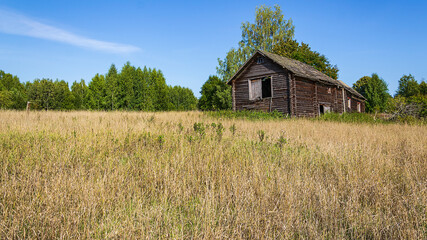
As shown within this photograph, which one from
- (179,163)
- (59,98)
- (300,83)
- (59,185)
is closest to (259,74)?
(300,83)

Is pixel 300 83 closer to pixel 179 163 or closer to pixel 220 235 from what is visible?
pixel 179 163

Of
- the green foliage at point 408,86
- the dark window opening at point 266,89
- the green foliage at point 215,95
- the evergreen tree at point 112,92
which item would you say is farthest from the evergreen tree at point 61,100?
the green foliage at point 408,86

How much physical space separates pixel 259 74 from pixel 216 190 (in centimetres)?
1720

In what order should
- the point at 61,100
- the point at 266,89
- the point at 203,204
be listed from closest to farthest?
the point at 203,204
the point at 266,89
the point at 61,100

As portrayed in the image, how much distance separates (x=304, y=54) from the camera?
34.1m

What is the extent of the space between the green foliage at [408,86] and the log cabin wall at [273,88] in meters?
54.8

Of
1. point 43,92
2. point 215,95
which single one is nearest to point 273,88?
point 215,95

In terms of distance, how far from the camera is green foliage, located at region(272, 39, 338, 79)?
33.2 m

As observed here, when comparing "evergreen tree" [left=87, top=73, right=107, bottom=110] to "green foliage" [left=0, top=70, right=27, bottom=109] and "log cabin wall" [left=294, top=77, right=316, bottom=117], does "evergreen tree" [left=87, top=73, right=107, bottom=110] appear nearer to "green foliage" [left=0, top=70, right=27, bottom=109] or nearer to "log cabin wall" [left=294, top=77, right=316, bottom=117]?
"green foliage" [left=0, top=70, right=27, bottom=109]

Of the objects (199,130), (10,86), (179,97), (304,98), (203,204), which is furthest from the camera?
(179,97)

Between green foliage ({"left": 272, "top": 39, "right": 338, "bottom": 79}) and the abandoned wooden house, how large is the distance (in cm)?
1254

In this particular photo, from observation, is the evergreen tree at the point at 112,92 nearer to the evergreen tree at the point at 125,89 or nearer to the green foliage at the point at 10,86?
the evergreen tree at the point at 125,89

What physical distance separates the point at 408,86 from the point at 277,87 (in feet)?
193

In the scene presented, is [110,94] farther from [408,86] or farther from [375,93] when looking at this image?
[408,86]
